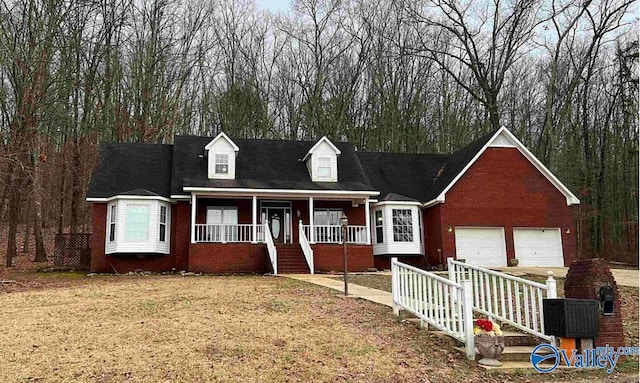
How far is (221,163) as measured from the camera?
78.1 feet

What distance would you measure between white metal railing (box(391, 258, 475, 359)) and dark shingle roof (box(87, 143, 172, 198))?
1442cm

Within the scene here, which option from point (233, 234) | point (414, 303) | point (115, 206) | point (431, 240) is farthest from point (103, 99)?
point (414, 303)

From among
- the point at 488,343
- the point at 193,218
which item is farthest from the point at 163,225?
the point at 488,343

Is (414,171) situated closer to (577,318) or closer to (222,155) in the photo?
(222,155)

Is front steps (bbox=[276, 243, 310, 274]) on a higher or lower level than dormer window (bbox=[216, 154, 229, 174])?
lower

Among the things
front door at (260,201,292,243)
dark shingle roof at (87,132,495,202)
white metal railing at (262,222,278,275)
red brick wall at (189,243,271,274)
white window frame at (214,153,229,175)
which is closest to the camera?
white metal railing at (262,222,278,275)

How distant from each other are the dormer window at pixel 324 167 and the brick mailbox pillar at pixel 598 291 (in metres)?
16.9

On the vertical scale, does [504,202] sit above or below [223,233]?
above

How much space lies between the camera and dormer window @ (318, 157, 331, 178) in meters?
24.7

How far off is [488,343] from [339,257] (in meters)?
15.1

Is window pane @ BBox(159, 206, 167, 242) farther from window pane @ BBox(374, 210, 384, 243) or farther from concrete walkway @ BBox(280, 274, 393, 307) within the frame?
window pane @ BBox(374, 210, 384, 243)

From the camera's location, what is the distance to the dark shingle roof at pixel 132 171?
22.5 meters

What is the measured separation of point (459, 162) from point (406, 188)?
2.78 metres

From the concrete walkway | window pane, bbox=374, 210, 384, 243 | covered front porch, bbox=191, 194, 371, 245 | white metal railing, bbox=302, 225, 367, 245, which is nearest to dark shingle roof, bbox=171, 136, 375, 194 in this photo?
covered front porch, bbox=191, 194, 371, 245
